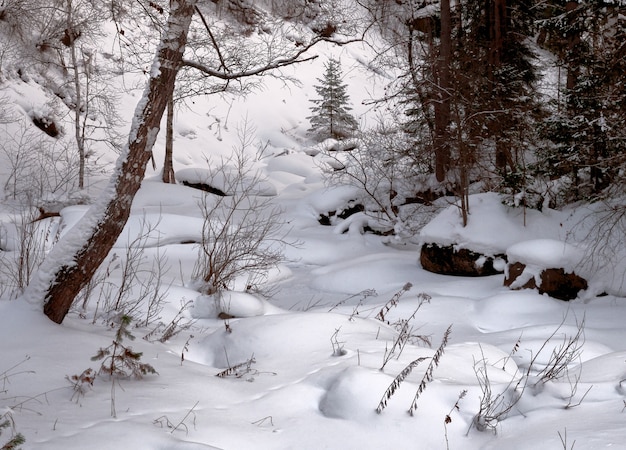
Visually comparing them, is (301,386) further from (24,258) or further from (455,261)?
(455,261)

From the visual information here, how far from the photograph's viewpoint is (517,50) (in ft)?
49.3

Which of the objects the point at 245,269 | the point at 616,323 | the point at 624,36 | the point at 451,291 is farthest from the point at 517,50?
the point at 245,269

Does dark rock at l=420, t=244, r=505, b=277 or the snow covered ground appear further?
dark rock at l=420, t=244, r=505, b=277

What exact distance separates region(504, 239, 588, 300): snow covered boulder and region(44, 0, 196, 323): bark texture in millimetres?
6421

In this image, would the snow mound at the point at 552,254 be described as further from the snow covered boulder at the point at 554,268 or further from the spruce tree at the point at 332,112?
the spruce tree at the point at 332,112

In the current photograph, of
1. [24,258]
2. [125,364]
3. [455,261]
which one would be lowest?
[455,261]

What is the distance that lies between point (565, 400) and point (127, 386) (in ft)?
8.01

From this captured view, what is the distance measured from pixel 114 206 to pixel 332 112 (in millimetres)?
27765

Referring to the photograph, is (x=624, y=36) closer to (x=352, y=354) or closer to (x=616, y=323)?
(x=616, y=323)

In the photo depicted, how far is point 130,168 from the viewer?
4.25m

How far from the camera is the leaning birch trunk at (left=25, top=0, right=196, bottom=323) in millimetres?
4141

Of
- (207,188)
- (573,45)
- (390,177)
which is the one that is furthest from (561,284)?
(207,188)

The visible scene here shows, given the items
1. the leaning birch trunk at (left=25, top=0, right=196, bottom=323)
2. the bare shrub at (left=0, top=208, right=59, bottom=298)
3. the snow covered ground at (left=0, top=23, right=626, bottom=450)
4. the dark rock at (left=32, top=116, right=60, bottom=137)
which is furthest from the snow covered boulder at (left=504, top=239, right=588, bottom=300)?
the dark rock at (left=32, top=116, right=60, bottom=137)

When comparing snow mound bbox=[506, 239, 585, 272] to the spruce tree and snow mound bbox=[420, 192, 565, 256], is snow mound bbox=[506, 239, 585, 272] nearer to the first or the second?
snow mound bbox=[420, 192, 565, 256]
